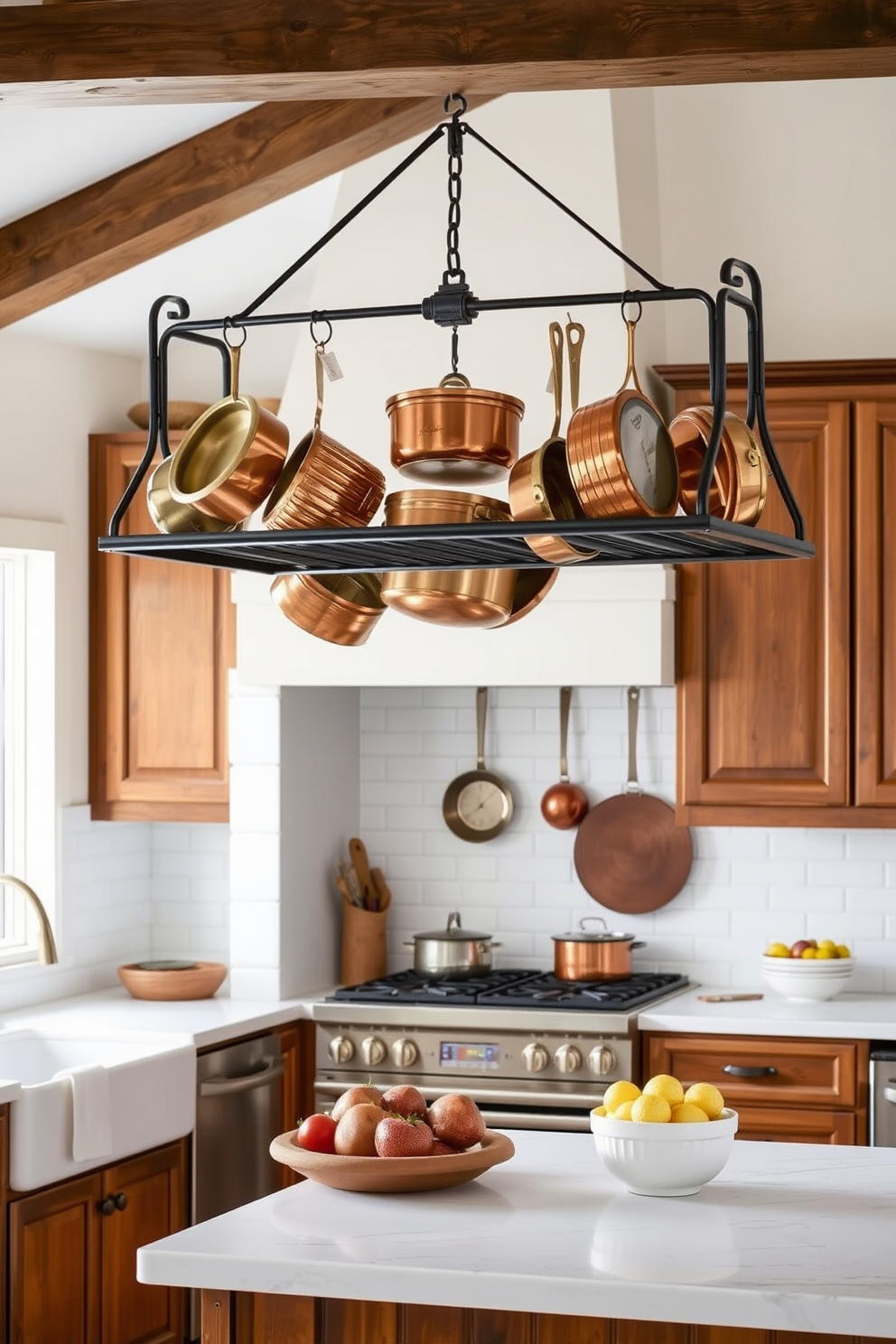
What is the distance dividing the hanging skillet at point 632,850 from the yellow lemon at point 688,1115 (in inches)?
96.1

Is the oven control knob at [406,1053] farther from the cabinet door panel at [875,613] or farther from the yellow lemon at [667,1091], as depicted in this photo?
A: the yellow lemon at [667,1091]

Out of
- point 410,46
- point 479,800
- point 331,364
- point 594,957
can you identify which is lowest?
point 594,957

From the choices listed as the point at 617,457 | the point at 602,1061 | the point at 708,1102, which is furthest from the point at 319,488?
the point at 602,1061

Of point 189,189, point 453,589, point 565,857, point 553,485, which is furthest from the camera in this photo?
point 565,857

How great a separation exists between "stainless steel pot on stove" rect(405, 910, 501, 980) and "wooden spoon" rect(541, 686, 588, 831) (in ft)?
1.42

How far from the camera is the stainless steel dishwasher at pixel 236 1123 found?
465 centimetres

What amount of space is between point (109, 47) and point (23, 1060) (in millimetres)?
2679

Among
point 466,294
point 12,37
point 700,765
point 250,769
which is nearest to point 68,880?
point 250,769

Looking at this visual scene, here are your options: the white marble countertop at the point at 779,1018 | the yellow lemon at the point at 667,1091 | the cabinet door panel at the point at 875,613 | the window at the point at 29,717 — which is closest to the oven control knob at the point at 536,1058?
the white marble countertop at the point at 779,1018

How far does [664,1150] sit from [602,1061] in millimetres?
1787

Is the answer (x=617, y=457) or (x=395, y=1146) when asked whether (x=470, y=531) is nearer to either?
(x=617, y=457)

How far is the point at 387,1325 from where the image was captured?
271 cm

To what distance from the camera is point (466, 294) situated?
2604 mm

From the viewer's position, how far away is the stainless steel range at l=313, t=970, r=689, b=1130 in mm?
4672
